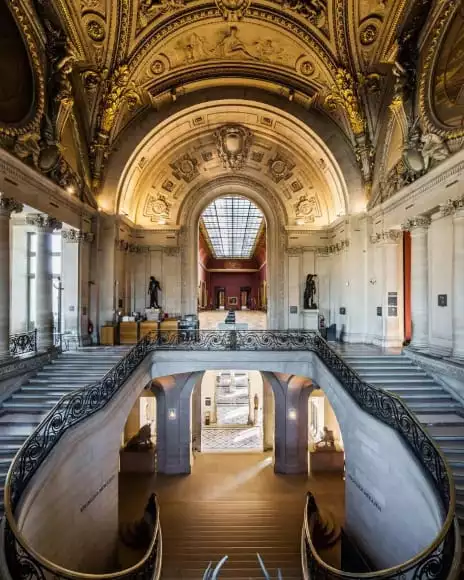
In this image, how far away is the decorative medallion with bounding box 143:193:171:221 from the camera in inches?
638

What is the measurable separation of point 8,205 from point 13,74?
3.14 meters

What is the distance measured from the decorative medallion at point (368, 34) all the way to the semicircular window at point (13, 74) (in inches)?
388

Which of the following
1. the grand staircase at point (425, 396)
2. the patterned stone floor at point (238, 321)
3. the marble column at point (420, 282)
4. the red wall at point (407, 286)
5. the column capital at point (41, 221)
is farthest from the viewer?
the patterned stone floor at point (238, 321)

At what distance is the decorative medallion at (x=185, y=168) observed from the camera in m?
16.0

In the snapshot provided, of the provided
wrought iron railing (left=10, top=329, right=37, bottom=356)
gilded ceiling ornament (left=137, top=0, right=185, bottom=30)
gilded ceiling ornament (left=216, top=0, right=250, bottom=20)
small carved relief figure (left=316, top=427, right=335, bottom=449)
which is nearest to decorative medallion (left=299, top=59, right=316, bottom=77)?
gilded ceiling ornament (left=216, top=0, right=250, bottom=20)

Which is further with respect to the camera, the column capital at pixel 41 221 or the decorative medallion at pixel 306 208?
the decorative medallion at pixel 306 208

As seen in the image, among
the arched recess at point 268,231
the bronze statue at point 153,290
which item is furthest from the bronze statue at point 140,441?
the arched recess at point 268,231

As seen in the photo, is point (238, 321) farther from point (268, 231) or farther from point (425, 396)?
point (425, 396)

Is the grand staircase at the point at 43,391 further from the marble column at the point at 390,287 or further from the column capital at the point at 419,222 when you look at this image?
the column capital at the point at 419,222

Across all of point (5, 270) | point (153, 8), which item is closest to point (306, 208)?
point (153, 8)

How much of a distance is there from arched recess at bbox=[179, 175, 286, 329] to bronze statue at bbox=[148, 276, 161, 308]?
3.88ft

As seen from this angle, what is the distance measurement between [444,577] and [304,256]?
520 inches

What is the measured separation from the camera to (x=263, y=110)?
14305 millimetres

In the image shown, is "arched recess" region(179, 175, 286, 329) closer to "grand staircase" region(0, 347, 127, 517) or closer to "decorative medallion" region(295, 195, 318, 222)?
"decorative medallion" region(295, 195, 318, 222)
